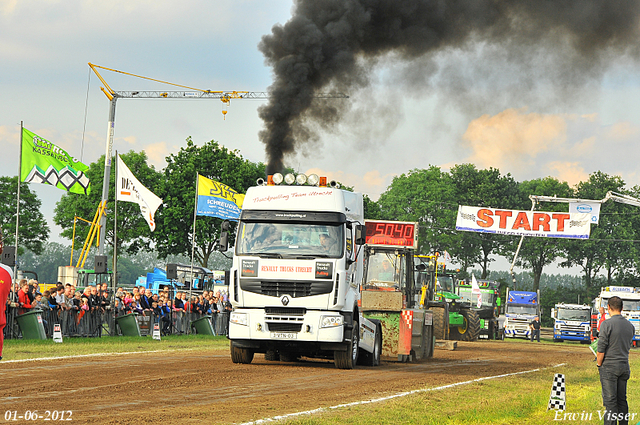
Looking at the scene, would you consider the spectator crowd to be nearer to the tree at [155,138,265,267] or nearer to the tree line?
the tree at [155,138,265,267]

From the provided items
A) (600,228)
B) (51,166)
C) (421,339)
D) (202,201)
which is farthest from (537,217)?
(600,228)

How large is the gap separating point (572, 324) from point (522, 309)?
11.2 feet

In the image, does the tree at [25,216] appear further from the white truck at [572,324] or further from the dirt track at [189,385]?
the dirt track at [189,385]

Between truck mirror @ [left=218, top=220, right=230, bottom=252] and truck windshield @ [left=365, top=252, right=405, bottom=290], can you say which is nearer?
truck mirror @ [left=218, top=220, right=230, bottom=252]

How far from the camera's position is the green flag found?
24.6m

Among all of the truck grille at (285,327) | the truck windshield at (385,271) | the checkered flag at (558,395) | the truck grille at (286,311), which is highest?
the truck windshield at (385,271)

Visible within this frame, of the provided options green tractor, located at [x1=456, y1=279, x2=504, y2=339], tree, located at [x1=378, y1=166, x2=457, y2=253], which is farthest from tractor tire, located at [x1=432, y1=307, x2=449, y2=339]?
tree, located at [x1=378, y1=166, x2=457, y2=253]

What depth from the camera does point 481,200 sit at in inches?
3314

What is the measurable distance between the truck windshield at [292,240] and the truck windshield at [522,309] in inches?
1546

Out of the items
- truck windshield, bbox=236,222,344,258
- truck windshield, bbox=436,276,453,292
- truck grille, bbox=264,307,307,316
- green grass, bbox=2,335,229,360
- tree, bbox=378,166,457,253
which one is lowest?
green grass, bbox=2,335,229,360

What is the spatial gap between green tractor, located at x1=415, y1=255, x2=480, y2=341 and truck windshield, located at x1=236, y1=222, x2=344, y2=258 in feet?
29.1

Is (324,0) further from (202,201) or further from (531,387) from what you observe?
(202,201)

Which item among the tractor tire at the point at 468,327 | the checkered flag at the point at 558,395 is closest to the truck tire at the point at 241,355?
the checkered flag at the point at 558,395

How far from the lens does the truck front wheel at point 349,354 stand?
54.2ft
